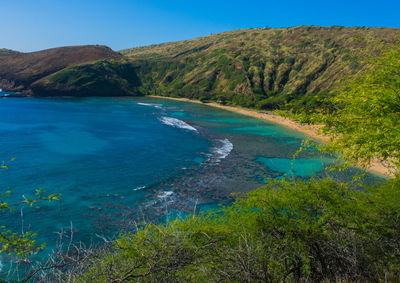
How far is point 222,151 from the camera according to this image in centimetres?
5238

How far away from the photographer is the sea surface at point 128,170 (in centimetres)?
2586

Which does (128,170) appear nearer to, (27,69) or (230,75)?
(230,75)

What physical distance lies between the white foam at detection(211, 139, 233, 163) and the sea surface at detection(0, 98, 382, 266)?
7.0 inches

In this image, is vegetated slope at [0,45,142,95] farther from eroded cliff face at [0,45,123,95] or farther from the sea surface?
the sea surface

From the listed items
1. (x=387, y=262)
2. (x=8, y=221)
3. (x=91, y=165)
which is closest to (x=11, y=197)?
(x=8, y=221)

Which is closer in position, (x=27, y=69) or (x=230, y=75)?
(x=27, y=69)

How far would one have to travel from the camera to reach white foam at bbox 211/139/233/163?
47.3 meters

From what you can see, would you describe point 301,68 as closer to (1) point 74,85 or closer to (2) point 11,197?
(1) point 74,85

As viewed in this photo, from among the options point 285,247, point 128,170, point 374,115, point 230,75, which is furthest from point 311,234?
point 230,75

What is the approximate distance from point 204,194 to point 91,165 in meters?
19.4

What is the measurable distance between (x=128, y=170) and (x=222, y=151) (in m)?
19.7

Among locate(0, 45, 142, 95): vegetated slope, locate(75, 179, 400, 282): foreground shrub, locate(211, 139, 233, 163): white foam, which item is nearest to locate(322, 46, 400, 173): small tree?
locate(75, 179, 400, 282): foreground shrub

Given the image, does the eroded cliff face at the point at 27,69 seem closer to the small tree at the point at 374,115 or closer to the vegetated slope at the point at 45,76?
the vegetated slope at the point at 45,76

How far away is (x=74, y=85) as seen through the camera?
16850 cm
